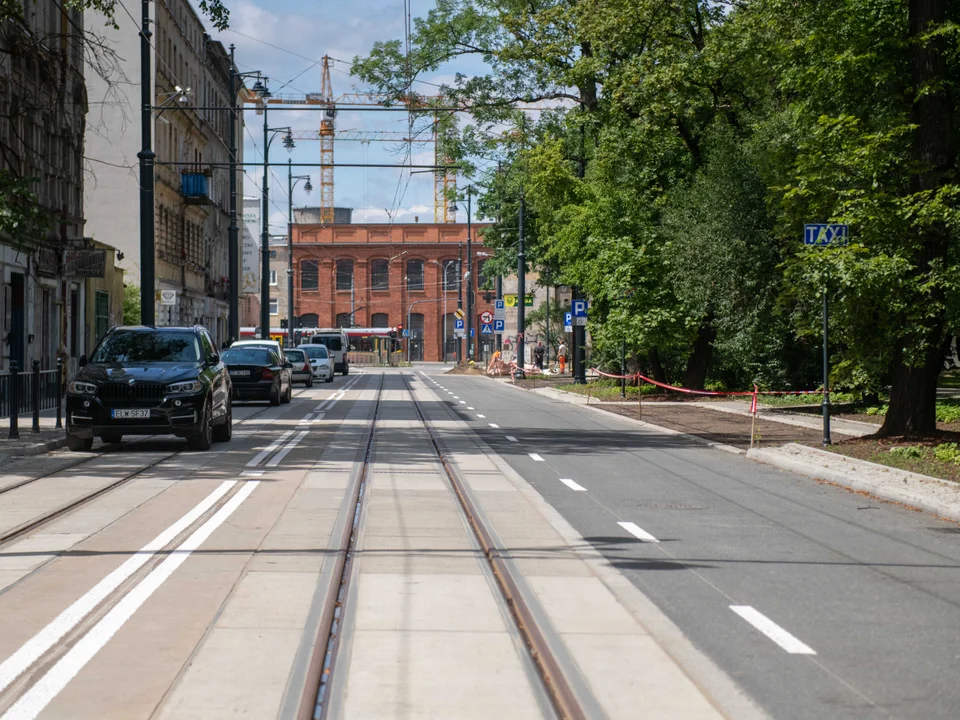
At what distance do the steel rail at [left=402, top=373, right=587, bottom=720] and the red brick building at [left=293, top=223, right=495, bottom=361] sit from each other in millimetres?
109031

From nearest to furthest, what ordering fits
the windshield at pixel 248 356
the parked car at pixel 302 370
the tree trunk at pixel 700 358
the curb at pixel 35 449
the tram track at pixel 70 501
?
the tram track at pixel 70 501, the curb at pixel 35 449, the windshield at pixel 248 356, the tree trunk at pixel 700 358, the parked car at pixel 302 370

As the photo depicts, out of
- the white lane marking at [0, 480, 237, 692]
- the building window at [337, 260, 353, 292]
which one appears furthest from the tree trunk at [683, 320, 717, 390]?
the building window at [337, 260, 353, 292]

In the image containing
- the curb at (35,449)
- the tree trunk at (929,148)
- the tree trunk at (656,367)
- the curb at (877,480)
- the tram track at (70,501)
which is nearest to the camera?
the tram track at (70,501)

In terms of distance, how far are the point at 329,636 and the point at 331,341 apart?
74.4 m

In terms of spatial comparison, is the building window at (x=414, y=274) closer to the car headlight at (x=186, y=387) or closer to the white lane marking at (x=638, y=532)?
the car headlight at (x=186, y=387)

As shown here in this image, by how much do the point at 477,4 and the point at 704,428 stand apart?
18.7 metres

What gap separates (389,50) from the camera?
40219 millimetres

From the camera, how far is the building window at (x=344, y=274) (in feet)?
399

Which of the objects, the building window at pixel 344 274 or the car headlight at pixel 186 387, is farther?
the building window at pixel 344 274

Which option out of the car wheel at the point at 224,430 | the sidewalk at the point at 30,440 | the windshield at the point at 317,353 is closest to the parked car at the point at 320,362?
the windshield at the point at 317,353

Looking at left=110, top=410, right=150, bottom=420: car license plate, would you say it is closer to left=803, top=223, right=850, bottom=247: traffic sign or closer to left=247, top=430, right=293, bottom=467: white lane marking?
left=247, top=430, right=293, bottom=467: white lane marking

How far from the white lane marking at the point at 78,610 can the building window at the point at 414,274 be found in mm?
110447

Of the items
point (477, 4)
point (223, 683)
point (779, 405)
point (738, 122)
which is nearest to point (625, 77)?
point (738, 122)

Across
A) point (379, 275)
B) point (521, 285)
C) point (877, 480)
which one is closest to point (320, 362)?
point (521, 285)
